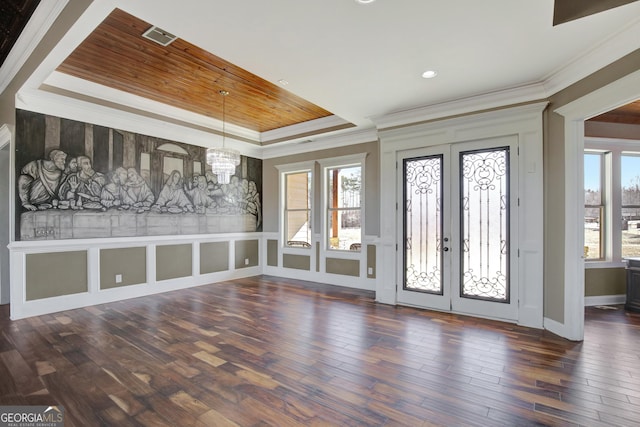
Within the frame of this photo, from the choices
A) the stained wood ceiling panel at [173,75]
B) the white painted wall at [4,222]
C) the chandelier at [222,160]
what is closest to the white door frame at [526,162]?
the stained wood ceiling panel at [173,75]

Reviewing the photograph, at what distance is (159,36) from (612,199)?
265 inches

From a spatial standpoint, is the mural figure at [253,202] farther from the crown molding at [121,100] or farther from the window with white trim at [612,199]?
the window with white trim at [612,199]

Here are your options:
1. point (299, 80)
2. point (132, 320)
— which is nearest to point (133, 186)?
point (132, 320)

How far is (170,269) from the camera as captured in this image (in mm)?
5668

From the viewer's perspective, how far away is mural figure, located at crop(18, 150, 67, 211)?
4.08 meters

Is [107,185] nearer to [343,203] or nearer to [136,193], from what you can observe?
[136,193]

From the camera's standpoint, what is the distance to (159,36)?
124 inches

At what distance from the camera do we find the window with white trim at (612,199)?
5.00 metres

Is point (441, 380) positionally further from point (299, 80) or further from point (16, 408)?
point (299, 80)

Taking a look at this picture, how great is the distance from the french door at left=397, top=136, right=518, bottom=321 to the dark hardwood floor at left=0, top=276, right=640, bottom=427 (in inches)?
13.1

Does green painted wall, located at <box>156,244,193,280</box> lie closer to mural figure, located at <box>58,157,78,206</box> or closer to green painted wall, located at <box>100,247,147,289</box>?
green painted wall, located at <box>100,247,147,289</box>

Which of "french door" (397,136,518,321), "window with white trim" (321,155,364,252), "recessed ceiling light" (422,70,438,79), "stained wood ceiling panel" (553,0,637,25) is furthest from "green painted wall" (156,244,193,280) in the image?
"stained wood ceiling panel" (553,0,637,25)

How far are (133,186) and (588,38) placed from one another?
19.9ft

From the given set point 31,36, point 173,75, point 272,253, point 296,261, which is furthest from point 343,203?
point 31,36
